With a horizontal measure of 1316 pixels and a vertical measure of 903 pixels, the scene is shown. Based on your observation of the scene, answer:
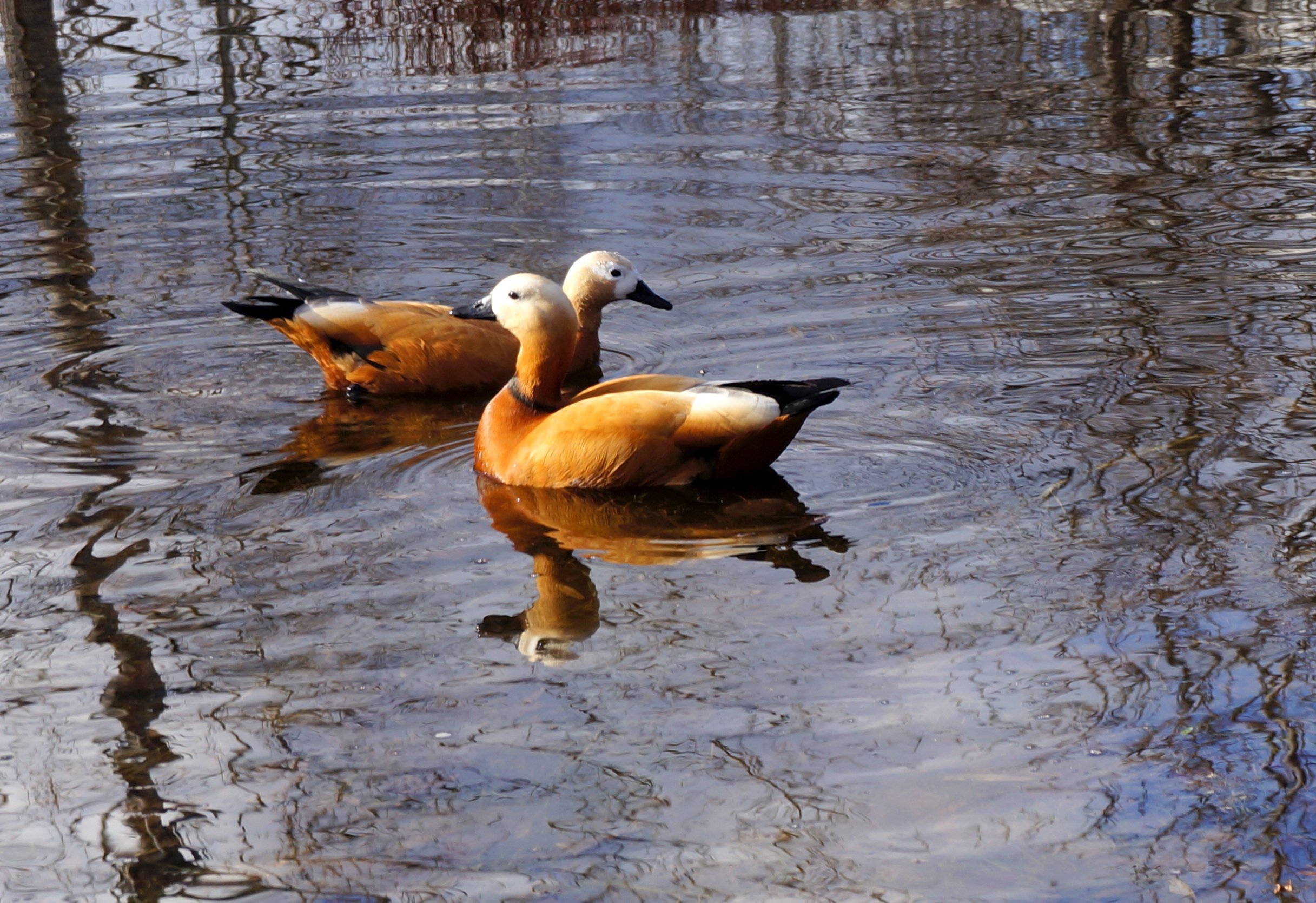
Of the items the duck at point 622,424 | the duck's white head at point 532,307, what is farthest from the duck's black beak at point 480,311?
the duck at point 622,424

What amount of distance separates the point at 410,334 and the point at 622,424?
1.95 metres

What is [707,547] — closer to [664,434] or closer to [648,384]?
[664,434]

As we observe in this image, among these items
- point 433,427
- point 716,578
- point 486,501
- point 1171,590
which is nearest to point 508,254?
point 433,427

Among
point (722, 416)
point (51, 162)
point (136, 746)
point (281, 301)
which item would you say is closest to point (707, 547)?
point (722, 416)

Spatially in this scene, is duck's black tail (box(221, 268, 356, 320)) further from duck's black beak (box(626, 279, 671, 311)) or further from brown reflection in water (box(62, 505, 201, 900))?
brown reflection in water (box(62, 505, 201, 900))

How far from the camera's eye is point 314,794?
4.12m

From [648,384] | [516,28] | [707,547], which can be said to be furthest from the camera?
[516,28]

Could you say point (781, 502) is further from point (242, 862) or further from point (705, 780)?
point (242, 862)

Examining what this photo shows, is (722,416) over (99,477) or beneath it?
over

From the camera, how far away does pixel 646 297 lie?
7777 mm

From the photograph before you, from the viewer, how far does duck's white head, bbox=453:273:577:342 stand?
6.62 metres

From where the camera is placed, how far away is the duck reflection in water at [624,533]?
16.9 ft

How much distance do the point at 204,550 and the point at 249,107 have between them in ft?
32.0

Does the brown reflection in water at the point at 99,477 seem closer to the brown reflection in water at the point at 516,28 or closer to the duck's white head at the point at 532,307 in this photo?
the duck's white head at the point at 532,307
